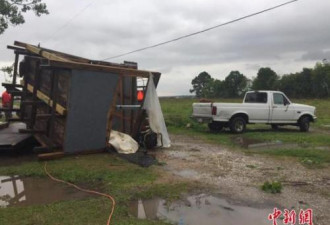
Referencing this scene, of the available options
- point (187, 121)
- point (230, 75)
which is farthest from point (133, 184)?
point (230, 75)

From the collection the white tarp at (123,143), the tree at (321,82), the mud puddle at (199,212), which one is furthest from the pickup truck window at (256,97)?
the tree at (321,82)

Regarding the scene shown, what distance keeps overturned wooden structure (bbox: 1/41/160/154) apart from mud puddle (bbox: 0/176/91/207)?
230 cm

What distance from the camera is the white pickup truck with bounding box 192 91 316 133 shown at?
16750mm

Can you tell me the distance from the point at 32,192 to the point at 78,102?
3.43 m

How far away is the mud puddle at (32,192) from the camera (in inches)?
252

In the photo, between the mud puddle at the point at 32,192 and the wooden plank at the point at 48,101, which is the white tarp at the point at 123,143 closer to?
the wooden plank at the point at 48,101

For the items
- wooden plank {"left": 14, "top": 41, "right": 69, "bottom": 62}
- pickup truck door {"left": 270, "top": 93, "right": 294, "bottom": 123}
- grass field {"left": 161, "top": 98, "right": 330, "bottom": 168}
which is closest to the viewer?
wooden plank {"left": 14, "top": 41, "right": 69, "bottom": 62}

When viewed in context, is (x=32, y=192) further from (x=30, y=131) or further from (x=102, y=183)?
(x=30, y=131)

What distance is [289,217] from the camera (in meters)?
5.60

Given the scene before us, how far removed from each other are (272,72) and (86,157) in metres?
91.5

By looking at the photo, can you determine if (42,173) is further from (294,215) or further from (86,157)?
(294,215)

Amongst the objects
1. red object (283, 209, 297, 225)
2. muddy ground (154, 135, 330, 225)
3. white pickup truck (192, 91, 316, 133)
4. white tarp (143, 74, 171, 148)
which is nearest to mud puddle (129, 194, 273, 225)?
red object (283, 209, 297, 225)

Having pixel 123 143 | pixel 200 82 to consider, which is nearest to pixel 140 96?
pixel 123 143

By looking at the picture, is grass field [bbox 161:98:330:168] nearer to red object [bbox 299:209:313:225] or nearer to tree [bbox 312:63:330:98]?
red object [bbox 299:209:313:225]
